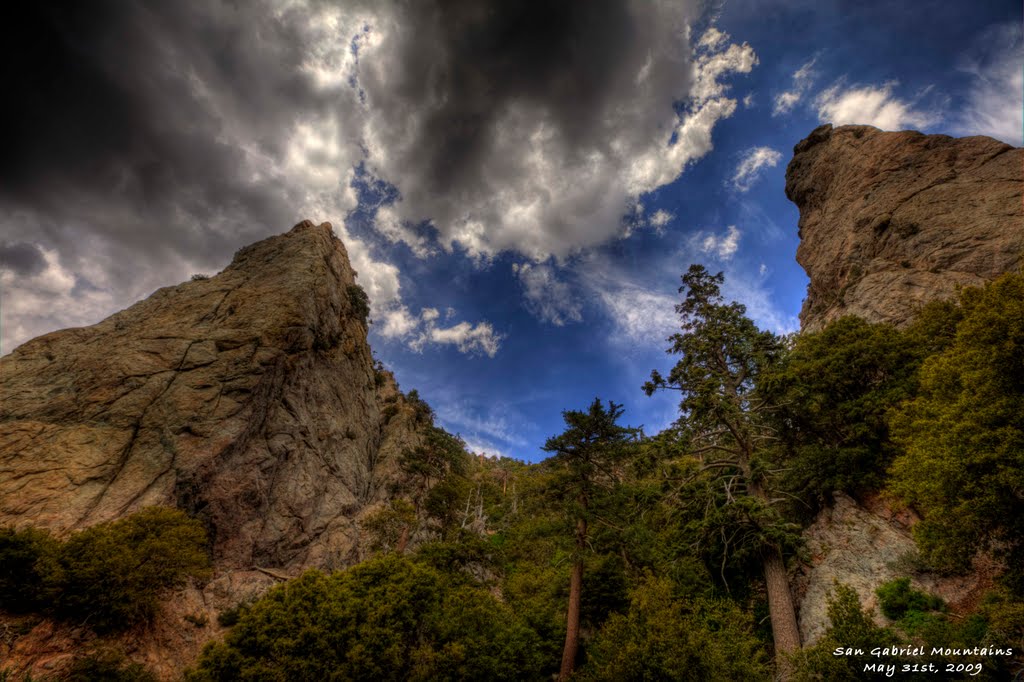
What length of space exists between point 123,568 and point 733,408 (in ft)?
91.2

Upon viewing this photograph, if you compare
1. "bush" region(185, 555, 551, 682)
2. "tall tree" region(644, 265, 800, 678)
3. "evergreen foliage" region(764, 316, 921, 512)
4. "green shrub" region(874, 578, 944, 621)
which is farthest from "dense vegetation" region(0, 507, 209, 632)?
"green shrub" region(874, 578, 944, 621)

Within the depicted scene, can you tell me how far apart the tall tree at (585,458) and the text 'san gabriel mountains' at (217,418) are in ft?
69.9

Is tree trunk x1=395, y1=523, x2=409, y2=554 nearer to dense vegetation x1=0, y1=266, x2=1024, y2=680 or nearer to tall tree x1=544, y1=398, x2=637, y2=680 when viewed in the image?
dense vegetation x1=0, y1=266, x2=1024, y2=680

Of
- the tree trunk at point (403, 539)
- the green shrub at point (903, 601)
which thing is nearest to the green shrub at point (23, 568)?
the tree trunk at point (403, 539)

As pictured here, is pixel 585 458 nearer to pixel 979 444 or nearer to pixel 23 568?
pixel 979 444

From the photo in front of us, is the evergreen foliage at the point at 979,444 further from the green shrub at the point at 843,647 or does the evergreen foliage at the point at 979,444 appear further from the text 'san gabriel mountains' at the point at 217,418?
the text 'san gabriel mountains' at the point at 217,418

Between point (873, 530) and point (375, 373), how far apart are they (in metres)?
49.6

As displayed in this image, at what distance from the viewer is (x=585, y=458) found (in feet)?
60.9

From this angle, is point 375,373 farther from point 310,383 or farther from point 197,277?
point 197,277

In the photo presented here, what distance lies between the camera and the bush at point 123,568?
15859 millimetres

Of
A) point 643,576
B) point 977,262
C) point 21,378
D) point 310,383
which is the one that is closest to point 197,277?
point 21,378

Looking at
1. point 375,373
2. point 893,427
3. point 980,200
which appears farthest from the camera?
point 375,373

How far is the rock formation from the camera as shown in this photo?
2123 centimetres

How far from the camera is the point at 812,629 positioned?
13.1 meters
